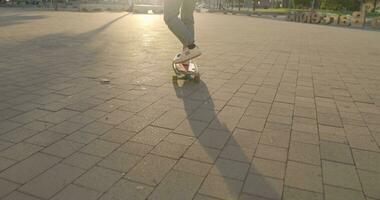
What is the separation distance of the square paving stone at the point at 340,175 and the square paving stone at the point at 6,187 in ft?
7.72

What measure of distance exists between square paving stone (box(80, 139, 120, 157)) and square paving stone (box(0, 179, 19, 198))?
0.65 m

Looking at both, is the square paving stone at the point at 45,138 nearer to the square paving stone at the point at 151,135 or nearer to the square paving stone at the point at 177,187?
the square paving stone at the point at 151,135

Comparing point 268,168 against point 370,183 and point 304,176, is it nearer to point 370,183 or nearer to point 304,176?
point 304,176

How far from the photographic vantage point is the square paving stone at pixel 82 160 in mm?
2689

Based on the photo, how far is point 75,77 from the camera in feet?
17.7

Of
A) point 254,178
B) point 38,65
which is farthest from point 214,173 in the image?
point 38,65

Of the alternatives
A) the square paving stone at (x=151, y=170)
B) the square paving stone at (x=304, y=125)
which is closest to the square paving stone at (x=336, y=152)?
the square paving stone at (x=304, y=125)

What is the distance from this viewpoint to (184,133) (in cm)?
334

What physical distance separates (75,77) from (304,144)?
383 cm

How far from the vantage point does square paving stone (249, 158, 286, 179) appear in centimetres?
265

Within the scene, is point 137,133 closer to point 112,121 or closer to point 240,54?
point 112,121

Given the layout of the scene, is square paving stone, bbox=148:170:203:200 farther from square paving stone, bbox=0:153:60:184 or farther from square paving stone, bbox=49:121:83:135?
square paving stone, bbox=49:121:83:135

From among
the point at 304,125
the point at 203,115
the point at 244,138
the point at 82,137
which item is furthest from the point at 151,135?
the point at 304,125

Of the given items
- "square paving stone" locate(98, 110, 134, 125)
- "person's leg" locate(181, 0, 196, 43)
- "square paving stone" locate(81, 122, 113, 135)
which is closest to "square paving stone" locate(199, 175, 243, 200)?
"square paving stone" locate(81, 122, 113, 135)
